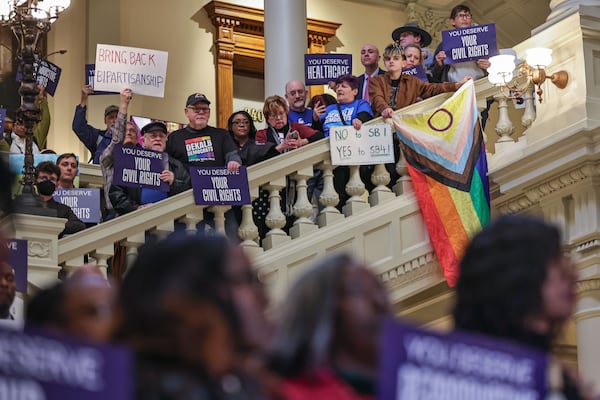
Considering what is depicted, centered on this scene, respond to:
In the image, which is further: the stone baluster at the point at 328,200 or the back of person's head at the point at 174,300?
the stone baluster at the point at 328,200

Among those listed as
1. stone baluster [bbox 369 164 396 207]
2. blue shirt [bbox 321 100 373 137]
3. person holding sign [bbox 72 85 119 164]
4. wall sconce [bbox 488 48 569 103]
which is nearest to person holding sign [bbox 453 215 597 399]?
stone baluster [bbox 369 164 396 207]

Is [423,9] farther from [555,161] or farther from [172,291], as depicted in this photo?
[172,291]

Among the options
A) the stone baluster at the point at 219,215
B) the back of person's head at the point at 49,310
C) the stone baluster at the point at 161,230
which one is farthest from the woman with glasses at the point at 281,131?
the back of person's head at the point at 49,310

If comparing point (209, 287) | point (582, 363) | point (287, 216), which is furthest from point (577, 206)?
point (209, 287)

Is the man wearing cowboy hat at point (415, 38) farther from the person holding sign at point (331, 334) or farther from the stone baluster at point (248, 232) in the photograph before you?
the person holding sign at point (331, 334)

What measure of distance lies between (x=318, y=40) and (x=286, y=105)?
6116 mm

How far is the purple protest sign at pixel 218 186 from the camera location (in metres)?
8.89

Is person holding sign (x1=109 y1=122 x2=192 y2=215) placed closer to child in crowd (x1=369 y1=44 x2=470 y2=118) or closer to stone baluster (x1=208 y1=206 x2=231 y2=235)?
stone baluster (x1=208 y1=206 x2=231 y2=235)

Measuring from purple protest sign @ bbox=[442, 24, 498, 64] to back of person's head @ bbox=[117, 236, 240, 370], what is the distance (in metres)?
7.65

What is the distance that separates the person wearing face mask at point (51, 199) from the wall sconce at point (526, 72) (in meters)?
2.94

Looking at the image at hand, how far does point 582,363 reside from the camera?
9070 mm

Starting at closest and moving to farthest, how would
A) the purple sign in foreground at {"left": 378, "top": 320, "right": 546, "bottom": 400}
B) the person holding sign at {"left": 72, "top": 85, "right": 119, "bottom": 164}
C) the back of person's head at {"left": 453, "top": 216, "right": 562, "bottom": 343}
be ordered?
the purple sign in foreground at {"left": 378, "top": 320, "right": 546, "bottom": 400}
the back of person's head at {"left": 453, "top": 216, "right": 562, "bottom": 343}
the person holding sign at {"left": 72, "top": 85, "right": 119, "bottom": 164}

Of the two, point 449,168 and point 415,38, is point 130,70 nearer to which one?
point 415,38

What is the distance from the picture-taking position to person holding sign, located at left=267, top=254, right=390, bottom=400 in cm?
288
